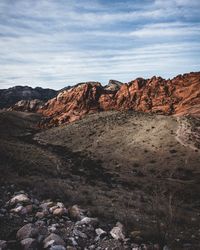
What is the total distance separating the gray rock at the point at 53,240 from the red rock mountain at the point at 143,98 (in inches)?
2283

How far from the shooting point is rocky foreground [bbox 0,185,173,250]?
9961 millimetres

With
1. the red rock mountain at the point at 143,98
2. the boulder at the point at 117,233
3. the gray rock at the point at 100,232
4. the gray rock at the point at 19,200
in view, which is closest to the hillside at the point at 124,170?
the boulder at the point at 117,233

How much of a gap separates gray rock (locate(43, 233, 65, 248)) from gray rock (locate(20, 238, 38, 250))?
31cm

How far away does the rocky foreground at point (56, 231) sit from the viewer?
996cm

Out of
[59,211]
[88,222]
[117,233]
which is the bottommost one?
[117,233]

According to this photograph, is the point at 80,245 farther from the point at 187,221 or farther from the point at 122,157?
the point at 122,157

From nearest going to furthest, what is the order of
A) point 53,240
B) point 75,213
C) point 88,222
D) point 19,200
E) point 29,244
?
point 29,244, point 53,240, point 88,222, point 75,213, point 19,200

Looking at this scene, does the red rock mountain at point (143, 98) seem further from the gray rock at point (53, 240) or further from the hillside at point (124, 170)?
the gray rock at point (53, 240)

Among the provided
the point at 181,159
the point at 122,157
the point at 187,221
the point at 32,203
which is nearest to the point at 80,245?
the point at 32,203

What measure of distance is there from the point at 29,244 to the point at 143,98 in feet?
257

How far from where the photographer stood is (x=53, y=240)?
32.6ft

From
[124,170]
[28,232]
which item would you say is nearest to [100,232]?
[28,232]

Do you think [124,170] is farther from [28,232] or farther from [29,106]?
[29,106]

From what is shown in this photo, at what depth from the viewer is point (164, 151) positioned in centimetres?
4569
